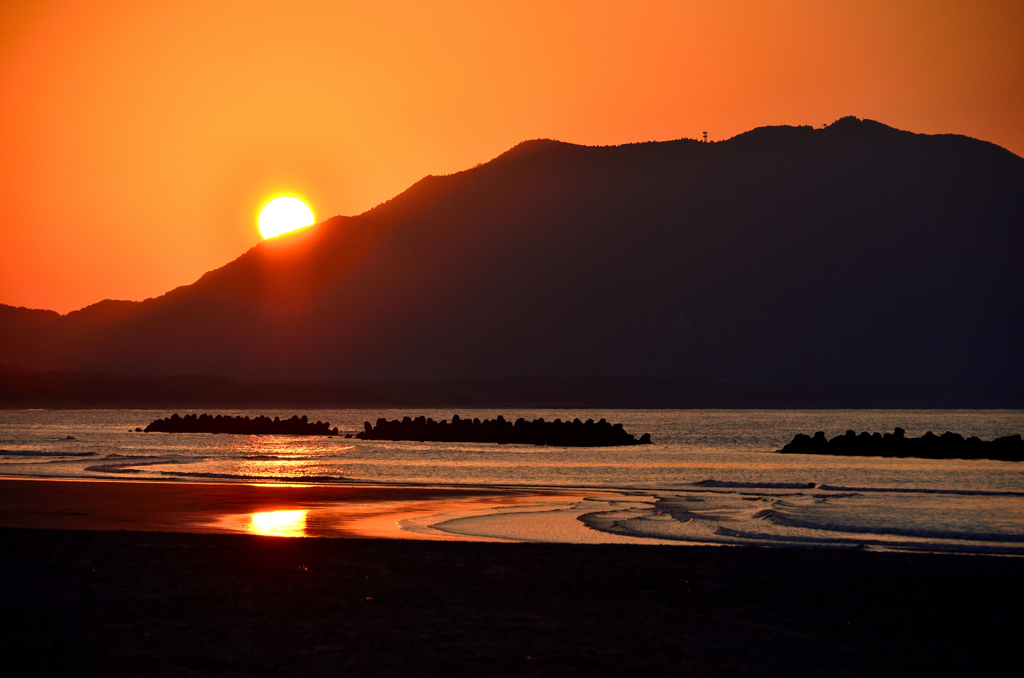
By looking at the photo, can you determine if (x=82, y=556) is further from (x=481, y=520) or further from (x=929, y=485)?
(x=929, y=485)

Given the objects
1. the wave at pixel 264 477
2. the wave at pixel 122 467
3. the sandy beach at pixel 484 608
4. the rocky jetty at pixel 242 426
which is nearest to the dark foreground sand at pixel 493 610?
the sandy beach at pixel 484 608

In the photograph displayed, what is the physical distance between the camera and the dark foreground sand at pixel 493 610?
9516 mm

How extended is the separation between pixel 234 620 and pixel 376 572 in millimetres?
3340

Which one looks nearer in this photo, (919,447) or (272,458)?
(272,458)

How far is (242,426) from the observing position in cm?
10825

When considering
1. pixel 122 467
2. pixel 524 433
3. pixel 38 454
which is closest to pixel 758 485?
pixel 122 467

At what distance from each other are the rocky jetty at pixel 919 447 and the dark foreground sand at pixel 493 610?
4470 cm

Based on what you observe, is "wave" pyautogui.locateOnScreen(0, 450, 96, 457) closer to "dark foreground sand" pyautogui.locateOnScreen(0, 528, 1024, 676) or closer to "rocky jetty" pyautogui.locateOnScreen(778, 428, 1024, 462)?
"dark foreground sand" pyautogui.locateOnScreen(0, 528, 1024, 676)

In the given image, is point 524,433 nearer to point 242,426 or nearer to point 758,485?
point 242,426

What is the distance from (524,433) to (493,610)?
70.5 meters

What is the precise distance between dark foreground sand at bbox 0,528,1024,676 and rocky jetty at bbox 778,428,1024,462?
147ft

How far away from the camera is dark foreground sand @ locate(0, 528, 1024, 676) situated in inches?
375

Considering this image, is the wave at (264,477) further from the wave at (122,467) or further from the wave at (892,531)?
the wave at (892,531)

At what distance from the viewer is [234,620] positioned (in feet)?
36.7
